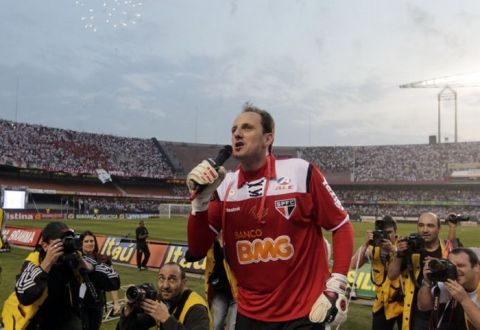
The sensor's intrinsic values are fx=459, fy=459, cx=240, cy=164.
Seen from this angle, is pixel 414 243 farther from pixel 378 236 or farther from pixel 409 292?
pixel 378 236

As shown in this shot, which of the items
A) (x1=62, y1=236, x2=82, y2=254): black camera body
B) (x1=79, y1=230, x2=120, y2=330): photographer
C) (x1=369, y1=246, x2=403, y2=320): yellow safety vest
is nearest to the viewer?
(x1=62, y1=236, x2=82, y2=254): black camera body

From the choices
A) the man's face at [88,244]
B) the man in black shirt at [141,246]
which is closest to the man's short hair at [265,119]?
the man's face at [88,244]

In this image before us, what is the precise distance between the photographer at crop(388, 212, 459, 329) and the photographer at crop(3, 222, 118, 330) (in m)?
3.67

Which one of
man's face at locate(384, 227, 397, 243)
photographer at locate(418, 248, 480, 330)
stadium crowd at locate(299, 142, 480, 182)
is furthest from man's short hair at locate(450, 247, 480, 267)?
stadium crowd at locate(299, 142, 480, 182)

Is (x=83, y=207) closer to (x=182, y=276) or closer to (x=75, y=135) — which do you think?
(x=75, y=135)

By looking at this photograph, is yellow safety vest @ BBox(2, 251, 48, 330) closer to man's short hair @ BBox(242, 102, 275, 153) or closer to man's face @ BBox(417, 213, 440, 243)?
man's short hair @ BBox(242, 102, 275, 153)

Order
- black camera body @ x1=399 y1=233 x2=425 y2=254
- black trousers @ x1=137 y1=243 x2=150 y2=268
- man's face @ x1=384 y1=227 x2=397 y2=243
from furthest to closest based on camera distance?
black trousers @ x1=137 y1=243 x2=150 y2=268
man's face @ x1=384 y1=227 x2=397 y2=243
black camera body @ x1=399 y1=233 x2=425 y2=254

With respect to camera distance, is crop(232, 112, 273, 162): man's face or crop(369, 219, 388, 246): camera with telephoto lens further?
crop(369, 219, 388, 246): camera with telephoto lens

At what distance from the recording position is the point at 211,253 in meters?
6.84

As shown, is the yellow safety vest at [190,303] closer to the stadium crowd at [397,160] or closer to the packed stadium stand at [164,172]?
the packed stadium stand at [164,172]

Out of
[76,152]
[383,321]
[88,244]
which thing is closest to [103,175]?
[76,152]

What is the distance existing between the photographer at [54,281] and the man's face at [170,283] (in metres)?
0.70

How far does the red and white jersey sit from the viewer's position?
10.5 feet

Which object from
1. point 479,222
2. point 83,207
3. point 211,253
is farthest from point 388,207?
point 211,253
